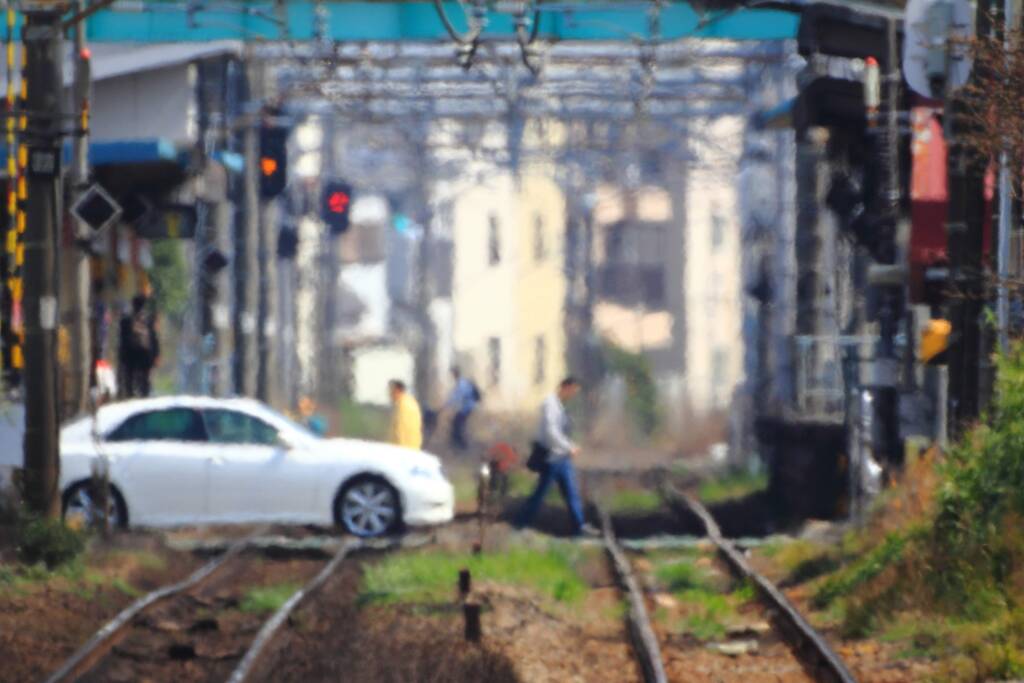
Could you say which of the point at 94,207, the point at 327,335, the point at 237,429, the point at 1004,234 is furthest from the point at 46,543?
the point at 327,335

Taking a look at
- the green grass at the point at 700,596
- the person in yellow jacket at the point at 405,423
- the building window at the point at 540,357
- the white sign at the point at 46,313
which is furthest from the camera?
the building window at the point at 540,357

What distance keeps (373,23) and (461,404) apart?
17.8m

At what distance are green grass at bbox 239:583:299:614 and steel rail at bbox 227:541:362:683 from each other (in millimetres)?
100

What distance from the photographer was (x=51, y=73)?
57.7 feet

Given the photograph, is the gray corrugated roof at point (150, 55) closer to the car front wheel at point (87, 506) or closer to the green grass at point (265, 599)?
the car front wheel at point (87, 506)

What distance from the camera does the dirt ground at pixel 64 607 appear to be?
520 inches

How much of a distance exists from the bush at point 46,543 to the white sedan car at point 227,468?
3145 mm

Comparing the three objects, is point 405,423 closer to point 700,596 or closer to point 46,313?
point 700,596

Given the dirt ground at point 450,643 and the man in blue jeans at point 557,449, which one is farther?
the man in blue jeans at point 557,449

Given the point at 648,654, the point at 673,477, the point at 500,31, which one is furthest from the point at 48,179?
the point at 673,477

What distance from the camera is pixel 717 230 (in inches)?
2958

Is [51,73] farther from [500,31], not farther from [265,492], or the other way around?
[500,31]

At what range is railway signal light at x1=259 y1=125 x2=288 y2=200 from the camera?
29.4 m

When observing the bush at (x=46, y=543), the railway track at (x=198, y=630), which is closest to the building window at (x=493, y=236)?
the railway track at (x=198, y=630)
